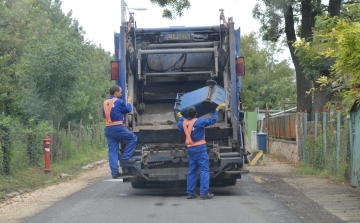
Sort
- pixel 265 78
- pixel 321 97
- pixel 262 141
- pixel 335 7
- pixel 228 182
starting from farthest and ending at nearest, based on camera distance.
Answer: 1. pixel 265 78
2. pixel 262 141
3. pixel 321 97
4. pixel 335 7
5. pixel 228 182

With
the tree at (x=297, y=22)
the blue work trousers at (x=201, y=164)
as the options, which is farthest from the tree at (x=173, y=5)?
the blue work trousers at (x=201, y=164)

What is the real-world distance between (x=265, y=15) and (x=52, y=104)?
7.74 metres

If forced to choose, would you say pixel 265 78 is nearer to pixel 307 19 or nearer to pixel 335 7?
pixel 307 19

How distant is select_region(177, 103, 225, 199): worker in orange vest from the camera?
1045 cm

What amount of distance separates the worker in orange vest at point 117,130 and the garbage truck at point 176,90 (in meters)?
0.18

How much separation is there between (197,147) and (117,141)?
4.86 ft

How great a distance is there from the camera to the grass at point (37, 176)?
42.9 ft

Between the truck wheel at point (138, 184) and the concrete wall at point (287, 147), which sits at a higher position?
the concrete wall at point (287, 147)

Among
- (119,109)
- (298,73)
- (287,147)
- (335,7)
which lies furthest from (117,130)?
(287,147)

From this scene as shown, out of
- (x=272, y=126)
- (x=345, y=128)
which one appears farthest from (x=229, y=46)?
(x=272, y=126)

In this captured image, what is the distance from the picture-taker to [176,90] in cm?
1241

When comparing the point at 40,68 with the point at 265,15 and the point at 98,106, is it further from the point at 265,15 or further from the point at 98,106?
the point at 98,106

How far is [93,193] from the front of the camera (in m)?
11.7

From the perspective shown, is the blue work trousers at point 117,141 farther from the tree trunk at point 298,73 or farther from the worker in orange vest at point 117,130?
the tree trunk at point 298,73
